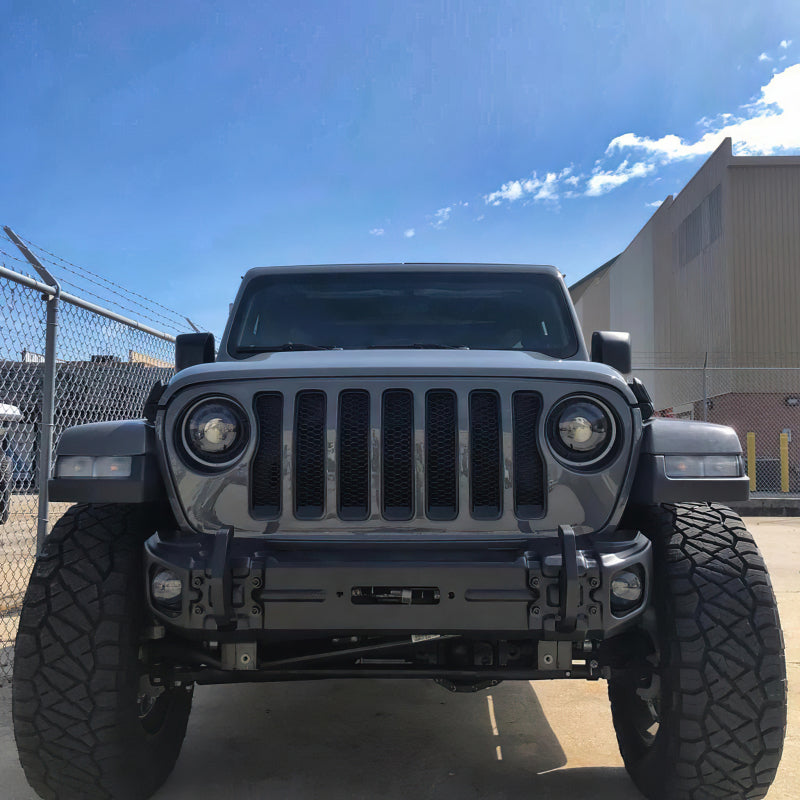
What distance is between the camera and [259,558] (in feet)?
7.46

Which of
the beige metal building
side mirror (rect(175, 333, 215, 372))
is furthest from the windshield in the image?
the beige metal building

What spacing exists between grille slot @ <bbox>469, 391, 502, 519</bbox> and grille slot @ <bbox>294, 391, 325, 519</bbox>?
1.56ft

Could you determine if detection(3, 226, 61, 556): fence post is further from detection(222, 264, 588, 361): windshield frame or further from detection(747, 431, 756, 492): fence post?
detection(747, 431, 756, 492): fence post

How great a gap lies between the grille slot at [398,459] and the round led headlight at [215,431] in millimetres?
446

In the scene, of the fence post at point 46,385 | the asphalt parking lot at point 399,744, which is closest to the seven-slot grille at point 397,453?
the asphalt parking lot at point 399,744

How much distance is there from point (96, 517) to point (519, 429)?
4.78 ft

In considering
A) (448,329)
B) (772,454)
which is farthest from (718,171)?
(448,329)

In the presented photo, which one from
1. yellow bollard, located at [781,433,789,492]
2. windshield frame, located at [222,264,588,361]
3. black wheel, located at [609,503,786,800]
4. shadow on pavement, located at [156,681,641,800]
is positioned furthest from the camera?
yellow bollard, located at [781,433,789,492]

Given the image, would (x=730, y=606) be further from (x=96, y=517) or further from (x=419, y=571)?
(x=96, y=517)

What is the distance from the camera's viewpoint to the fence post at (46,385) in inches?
187

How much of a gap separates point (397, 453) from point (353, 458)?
140 mm

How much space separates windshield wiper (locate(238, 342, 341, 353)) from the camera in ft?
11.2

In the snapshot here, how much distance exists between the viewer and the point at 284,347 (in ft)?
11.3

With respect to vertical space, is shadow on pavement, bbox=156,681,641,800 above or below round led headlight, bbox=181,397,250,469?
below
